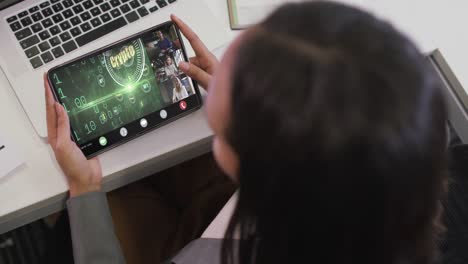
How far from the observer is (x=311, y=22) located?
366 millimetres

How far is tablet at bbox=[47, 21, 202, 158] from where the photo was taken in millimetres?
645

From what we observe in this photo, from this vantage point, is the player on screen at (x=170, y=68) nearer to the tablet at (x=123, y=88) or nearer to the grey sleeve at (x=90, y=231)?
the tablet at (x=123, y=88)

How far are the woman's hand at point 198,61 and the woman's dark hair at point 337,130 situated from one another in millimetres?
282

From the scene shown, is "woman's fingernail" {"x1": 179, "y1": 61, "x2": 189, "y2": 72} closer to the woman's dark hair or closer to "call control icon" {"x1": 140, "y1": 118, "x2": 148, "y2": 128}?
"call control icon" {"x1": 140, "y1": 118, "x2": 148, "y2": 128}

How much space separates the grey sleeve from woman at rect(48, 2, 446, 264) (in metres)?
0.31

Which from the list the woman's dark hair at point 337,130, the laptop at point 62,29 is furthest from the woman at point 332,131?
the laptop at point 62,29

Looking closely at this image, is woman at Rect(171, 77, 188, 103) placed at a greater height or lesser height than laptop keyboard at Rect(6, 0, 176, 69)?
lesser

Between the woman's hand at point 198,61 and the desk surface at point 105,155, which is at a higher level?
the woman's hand at point 198,61

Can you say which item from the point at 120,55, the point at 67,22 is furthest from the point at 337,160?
the point at 67,22

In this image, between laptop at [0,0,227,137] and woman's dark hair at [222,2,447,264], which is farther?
laptop at [0,0,227,137]

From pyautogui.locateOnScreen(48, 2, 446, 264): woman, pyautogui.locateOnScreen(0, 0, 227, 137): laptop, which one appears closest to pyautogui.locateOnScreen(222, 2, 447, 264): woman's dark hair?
pyautogui.locateOnScreen(48, 2, 446, 264): woman

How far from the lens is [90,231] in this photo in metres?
0.65

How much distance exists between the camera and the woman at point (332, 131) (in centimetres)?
34

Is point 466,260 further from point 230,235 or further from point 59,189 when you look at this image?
point 59,189
